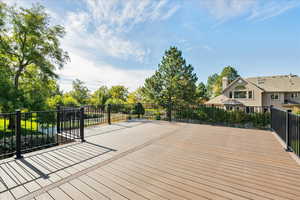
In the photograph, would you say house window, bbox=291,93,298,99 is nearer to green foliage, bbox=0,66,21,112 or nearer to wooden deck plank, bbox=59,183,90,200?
wooden deck plank, bbox=59,183,90,200

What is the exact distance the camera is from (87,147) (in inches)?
130

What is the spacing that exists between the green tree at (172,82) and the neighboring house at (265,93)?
281 inches

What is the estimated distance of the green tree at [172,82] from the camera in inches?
502

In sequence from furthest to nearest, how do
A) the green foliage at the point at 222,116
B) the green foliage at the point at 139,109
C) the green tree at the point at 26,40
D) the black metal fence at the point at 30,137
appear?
the green tree at the point at 26,40
the green foliage at the point at 139,109
the green foliage at the point at 222,116
the black metal fence at the point at 30,137

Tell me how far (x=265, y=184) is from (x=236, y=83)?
20.3 metres

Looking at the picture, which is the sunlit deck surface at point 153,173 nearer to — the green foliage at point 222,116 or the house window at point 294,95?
the green foliage at point 222,116

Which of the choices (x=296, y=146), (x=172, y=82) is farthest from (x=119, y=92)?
(x=296, y=146)

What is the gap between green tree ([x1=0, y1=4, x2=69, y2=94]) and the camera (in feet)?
29.7

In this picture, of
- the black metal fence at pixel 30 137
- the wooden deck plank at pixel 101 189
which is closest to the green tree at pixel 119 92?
the black metal fence at pixel 30 137

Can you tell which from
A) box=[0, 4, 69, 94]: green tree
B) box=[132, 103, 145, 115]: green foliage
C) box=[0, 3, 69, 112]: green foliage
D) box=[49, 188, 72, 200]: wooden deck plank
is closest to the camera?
box=[49, 188, 72, 200]: wooden deck plank

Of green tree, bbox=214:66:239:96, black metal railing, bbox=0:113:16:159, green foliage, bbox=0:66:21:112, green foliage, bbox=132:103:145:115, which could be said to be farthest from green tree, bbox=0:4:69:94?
→ green tree, bbox=214:66:239:96

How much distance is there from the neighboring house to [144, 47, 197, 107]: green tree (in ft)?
23.4

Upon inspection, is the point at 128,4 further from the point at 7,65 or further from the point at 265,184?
the point at 7,65

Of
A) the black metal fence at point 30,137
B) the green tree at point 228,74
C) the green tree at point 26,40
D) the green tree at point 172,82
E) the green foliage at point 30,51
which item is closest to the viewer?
the black metal fence at point 30,137
